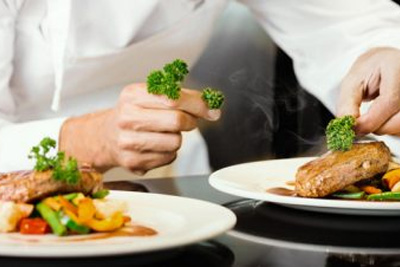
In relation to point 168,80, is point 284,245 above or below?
below

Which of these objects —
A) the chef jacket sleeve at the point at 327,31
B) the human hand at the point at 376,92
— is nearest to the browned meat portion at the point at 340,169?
the human hand at the point at 376,92

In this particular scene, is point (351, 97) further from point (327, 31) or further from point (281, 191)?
point (327, 31)

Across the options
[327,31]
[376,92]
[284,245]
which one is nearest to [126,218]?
[284,245]

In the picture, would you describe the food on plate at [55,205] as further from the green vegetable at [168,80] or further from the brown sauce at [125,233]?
the green vegetable at [168,80]

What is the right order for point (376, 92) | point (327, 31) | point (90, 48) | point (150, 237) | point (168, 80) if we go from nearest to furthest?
point (150, 237)
point (168, 80)
point (376, 92)
point (90, 48)
point (327, 31)

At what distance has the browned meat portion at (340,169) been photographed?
3.78ft

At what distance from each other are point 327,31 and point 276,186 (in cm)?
106

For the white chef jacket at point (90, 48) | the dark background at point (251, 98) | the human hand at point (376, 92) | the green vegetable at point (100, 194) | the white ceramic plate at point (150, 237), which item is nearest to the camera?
the white ceramic plate at point (150, 237)

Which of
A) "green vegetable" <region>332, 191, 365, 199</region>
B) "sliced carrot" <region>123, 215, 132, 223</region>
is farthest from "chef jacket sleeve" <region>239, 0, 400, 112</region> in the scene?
"sliced carrot" <region>123, 215, 132, 223</region>

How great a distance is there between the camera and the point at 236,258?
84 centimetres

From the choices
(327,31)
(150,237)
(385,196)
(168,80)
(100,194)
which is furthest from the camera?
(327,31)

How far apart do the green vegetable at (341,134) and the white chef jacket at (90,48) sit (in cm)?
71

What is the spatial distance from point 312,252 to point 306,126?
2.33m

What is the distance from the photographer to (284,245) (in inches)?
35.8
